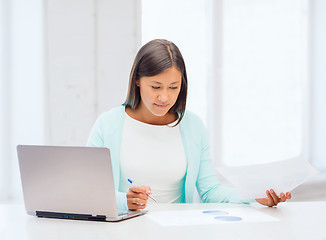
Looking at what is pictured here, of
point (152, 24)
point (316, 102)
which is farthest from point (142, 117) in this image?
point (316, 102)

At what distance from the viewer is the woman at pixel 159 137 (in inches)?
67.3

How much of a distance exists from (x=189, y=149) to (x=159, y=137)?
5.5 inches

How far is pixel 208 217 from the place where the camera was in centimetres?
132

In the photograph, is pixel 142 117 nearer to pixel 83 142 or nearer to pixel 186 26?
pixel 83 142

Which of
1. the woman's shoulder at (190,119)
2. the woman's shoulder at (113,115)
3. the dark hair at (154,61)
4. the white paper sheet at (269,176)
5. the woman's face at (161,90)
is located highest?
the dark hair at (154,61)

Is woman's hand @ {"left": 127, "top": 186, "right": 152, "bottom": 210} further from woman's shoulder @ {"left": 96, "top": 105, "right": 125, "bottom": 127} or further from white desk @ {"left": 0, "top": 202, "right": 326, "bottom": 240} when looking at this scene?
woman's shoulder @ {"left": 96, "top": 105, "right": 125, "bottom": 127}

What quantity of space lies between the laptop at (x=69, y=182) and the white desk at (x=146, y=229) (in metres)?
0.03

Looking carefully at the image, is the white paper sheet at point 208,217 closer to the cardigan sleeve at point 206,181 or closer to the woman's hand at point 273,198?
the woman's hand at point 273,198

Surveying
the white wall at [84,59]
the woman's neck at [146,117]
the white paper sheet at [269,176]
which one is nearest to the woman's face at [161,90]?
the woman's neck at [146,117]

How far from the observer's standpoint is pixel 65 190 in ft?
4.12

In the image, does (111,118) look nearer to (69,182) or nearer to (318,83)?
(69,182)

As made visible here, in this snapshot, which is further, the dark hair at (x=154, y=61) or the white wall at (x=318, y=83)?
the white wall at (x=318, y=83)

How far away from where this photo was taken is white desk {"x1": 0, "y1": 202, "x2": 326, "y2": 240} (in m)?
1.11

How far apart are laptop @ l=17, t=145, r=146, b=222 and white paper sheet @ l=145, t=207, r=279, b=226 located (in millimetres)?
108
